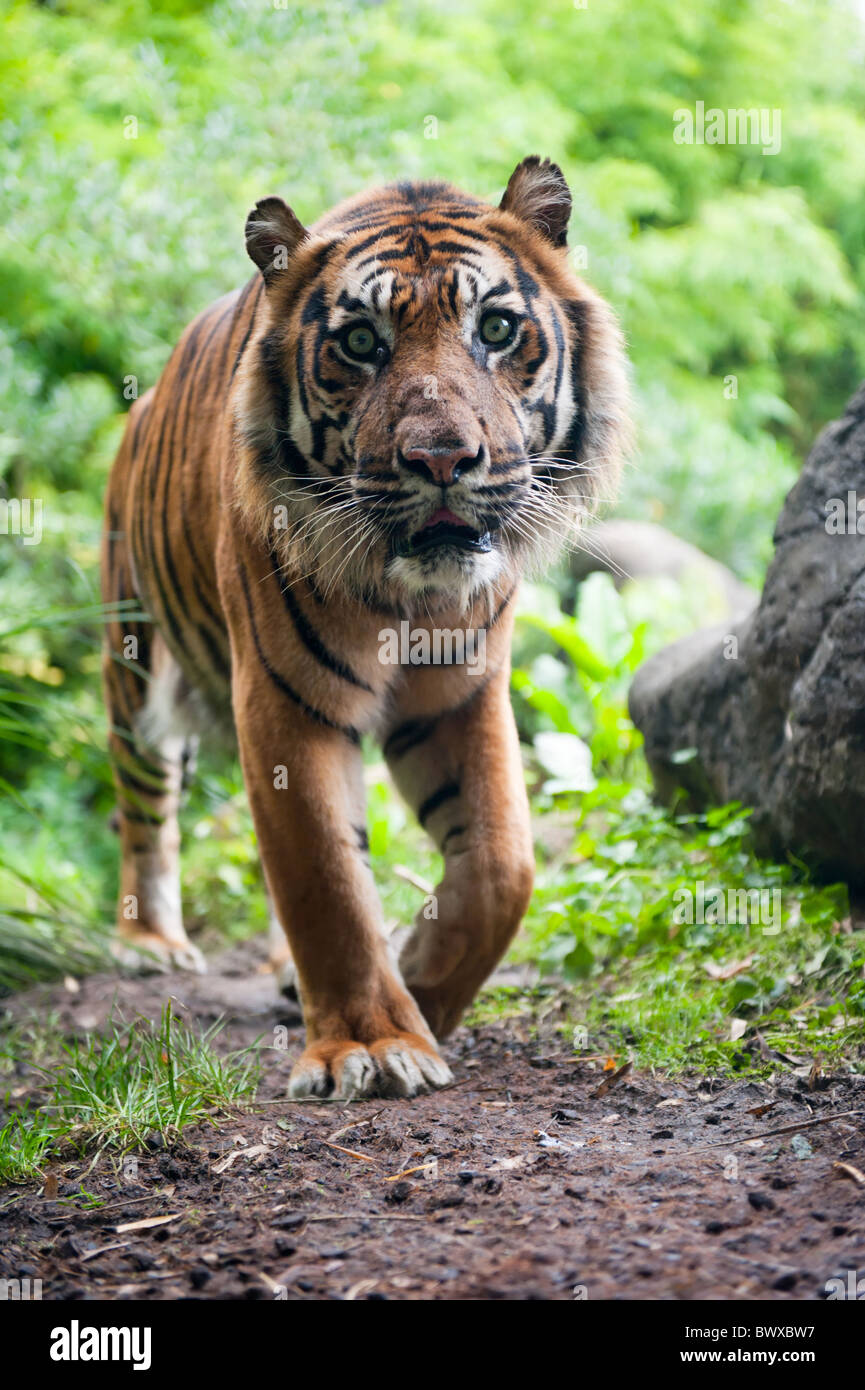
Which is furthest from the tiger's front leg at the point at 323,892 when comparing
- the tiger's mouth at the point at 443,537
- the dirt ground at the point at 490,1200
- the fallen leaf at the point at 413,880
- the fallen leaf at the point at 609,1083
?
the fallen leaf at the point at 413,880

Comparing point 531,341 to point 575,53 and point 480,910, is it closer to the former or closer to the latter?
point 480,910

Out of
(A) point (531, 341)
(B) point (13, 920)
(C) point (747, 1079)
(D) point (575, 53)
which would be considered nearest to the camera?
(C) point (747, 1079)

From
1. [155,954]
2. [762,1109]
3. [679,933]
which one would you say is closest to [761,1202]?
[762,1109]

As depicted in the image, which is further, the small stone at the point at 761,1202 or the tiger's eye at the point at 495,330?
the tiger's eye at the point at 495,330

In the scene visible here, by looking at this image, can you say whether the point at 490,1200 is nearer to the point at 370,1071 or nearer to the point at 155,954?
the point at 370,1071

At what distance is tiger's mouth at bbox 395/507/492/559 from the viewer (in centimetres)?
280

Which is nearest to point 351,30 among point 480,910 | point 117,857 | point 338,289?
point 117,857

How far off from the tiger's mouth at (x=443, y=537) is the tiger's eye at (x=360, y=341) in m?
0.45

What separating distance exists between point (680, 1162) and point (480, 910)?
104cm

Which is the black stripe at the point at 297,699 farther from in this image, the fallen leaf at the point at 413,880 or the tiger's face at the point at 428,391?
the fallen leaf at the point at 413,880

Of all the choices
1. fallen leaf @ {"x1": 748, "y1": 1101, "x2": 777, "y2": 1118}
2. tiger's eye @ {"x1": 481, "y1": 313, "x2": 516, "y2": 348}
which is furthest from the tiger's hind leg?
fallen leaf @ {"x1": 748, "y1": 1101, "x2": 777, "y2": 1118}

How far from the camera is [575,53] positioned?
11633 mm

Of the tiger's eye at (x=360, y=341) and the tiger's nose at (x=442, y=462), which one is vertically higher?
the tiger's eye at (x=360, y=341)

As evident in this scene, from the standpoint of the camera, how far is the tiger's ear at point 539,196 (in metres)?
3.18
